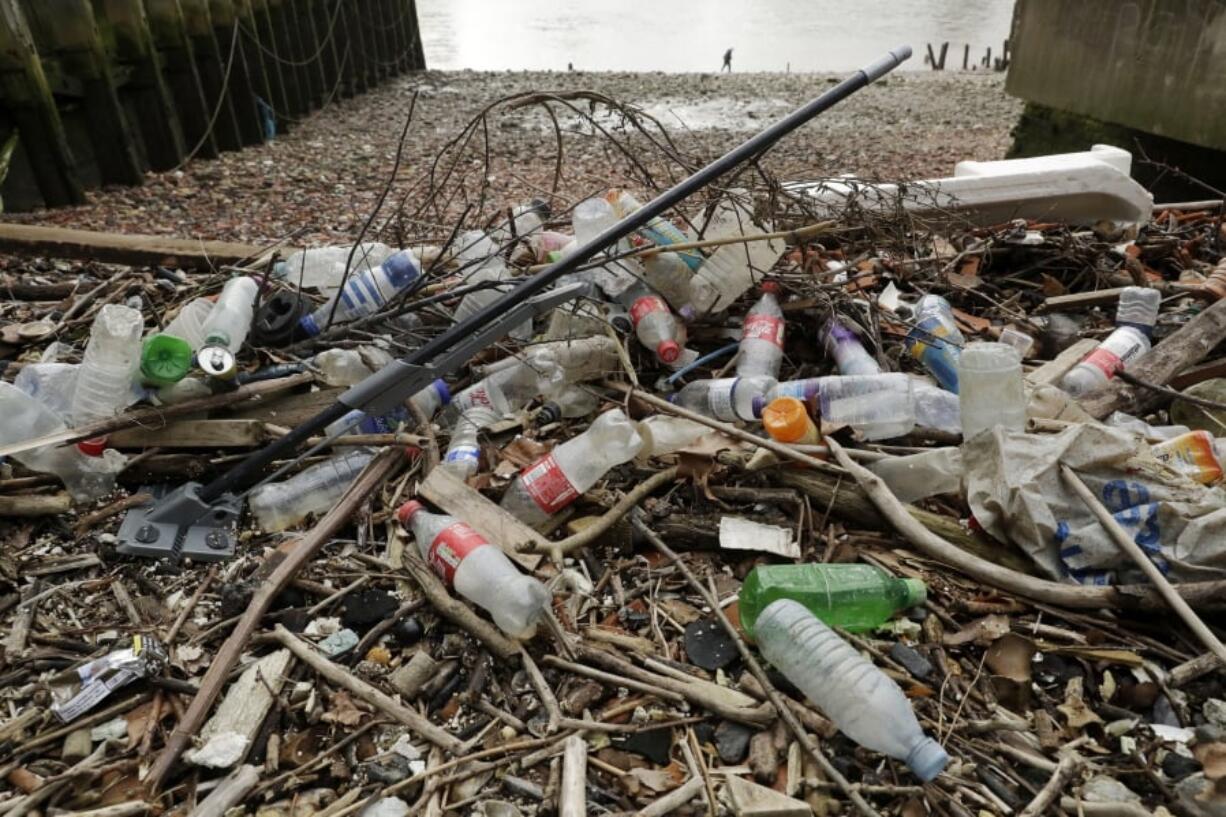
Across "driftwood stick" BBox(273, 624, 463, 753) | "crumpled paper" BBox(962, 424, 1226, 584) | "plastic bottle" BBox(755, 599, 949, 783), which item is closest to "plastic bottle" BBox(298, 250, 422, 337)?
"driftwood stick" BBox(273, 624, 463, 753)

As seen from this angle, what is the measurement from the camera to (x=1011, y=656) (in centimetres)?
182

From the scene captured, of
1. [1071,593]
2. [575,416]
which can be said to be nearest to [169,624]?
[575,416]

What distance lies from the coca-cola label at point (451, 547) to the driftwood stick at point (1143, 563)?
58.9 inches

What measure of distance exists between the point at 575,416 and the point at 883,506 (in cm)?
107

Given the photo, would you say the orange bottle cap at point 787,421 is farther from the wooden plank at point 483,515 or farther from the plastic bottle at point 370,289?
the plastic bottle at point 370,289

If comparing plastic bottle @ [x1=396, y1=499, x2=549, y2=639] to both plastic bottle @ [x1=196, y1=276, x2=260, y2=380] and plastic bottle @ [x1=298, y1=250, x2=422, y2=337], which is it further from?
plastic bottle @ [x1=298, y1=250, x2=422, y2=337]

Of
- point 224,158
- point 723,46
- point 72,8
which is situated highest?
point 72,8

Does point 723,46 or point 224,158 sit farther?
point 723,46

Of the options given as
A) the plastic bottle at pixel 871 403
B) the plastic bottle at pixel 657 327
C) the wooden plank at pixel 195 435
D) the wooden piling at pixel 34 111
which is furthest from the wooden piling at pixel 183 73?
the plastic bottle at pixel 871 403

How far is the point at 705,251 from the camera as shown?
3.24 metres

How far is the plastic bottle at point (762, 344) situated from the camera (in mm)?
2840

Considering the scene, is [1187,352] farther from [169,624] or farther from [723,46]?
[723,46]

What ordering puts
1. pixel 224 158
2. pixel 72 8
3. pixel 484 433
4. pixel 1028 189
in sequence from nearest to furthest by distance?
1. pixel 484 433
2. pixel 1028 189
3. pixel 72 8
4. pixel 224 158

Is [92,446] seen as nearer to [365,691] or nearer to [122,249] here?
[365,691]
